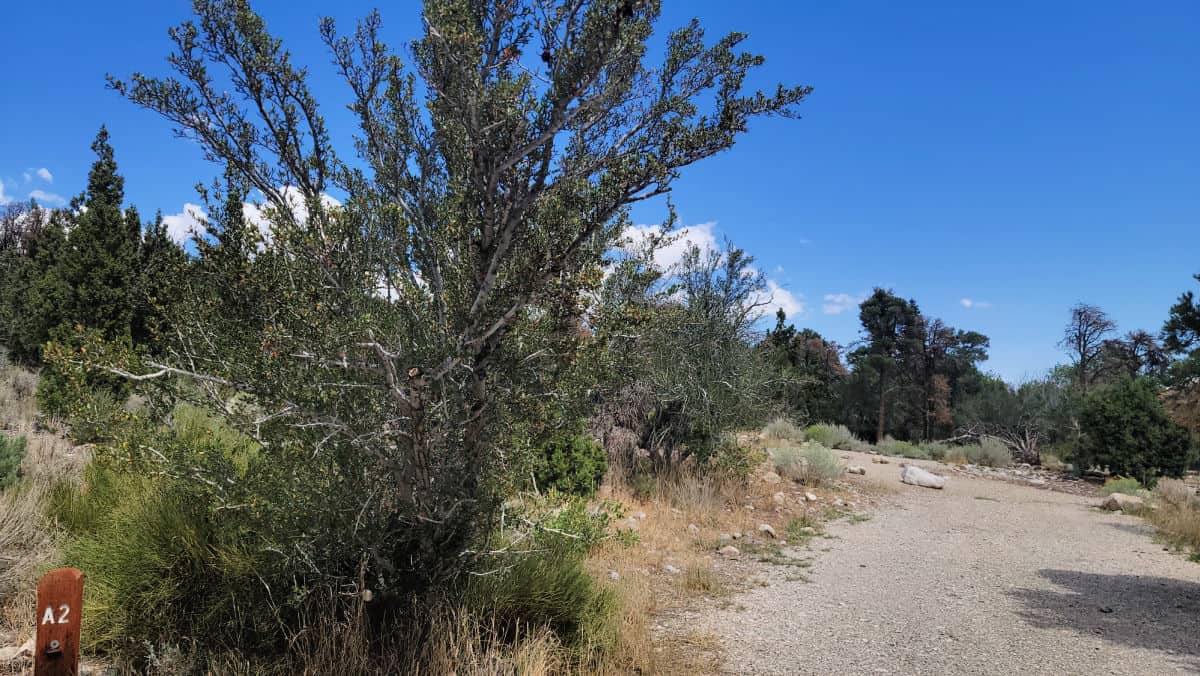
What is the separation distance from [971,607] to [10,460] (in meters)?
8.39

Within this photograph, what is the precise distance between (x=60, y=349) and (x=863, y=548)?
26.7 feet

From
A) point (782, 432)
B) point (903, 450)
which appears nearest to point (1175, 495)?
point (782, 432)

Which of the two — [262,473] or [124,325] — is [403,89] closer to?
[262,473]

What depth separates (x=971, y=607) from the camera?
583cm

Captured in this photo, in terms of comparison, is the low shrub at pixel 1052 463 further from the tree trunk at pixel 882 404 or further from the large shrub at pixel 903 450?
the tree trunk at pixel 882 404

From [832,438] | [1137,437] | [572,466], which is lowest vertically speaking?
[832,438]

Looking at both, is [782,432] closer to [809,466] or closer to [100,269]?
[809,466]

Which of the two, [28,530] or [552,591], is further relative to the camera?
[28,530]

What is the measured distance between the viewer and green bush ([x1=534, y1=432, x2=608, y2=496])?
8531 mm

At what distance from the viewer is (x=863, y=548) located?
27.2 ft

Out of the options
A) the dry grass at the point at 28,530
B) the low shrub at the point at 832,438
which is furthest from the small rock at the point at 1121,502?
the dry grass at the point at 28,530

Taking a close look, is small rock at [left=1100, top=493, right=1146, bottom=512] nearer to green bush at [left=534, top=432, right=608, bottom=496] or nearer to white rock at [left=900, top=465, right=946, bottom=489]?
white rock at [left=900, top=465, right=946, bottom=489]

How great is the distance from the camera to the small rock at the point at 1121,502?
1179cm

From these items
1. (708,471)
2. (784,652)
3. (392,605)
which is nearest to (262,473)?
(392,605)
